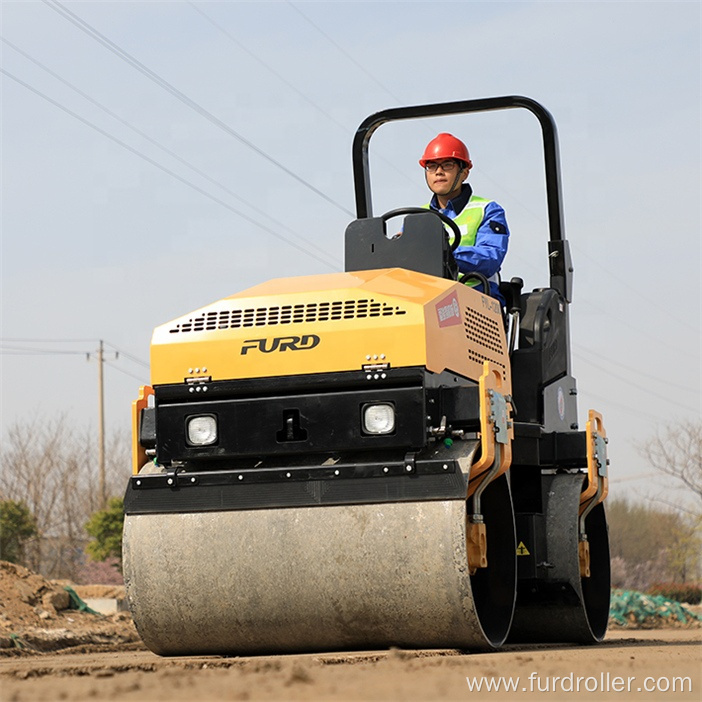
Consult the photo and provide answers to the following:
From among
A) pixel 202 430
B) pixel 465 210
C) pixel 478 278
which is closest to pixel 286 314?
pixel 202 430

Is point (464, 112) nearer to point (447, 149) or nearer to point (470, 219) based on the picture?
point (447, 149)

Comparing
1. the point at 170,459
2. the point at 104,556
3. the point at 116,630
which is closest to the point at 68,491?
the point at 104,556

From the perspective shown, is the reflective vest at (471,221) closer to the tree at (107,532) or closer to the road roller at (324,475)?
the road roller at (324,475)

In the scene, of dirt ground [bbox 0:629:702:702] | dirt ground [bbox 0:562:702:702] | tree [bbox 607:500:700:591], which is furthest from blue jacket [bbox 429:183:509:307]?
tree [bbox 607:500:700:591]

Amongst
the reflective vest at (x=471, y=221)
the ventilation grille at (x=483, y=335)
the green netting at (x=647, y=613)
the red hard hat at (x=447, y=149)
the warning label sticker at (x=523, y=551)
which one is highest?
the red hard hat at (x=447, y=149)

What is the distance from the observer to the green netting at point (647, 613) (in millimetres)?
15500

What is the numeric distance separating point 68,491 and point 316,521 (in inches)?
1369

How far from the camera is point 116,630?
11180 millimetres

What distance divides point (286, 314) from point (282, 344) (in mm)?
159

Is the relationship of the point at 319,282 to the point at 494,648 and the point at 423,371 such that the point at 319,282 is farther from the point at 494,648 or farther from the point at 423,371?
the point at 494,648

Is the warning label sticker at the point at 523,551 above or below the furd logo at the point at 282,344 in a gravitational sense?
below

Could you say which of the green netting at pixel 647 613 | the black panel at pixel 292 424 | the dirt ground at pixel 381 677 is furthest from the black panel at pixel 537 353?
the green netting at pixel 647 613

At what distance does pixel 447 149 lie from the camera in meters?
7.88

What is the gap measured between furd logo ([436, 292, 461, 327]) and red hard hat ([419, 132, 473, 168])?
5.80 feet
